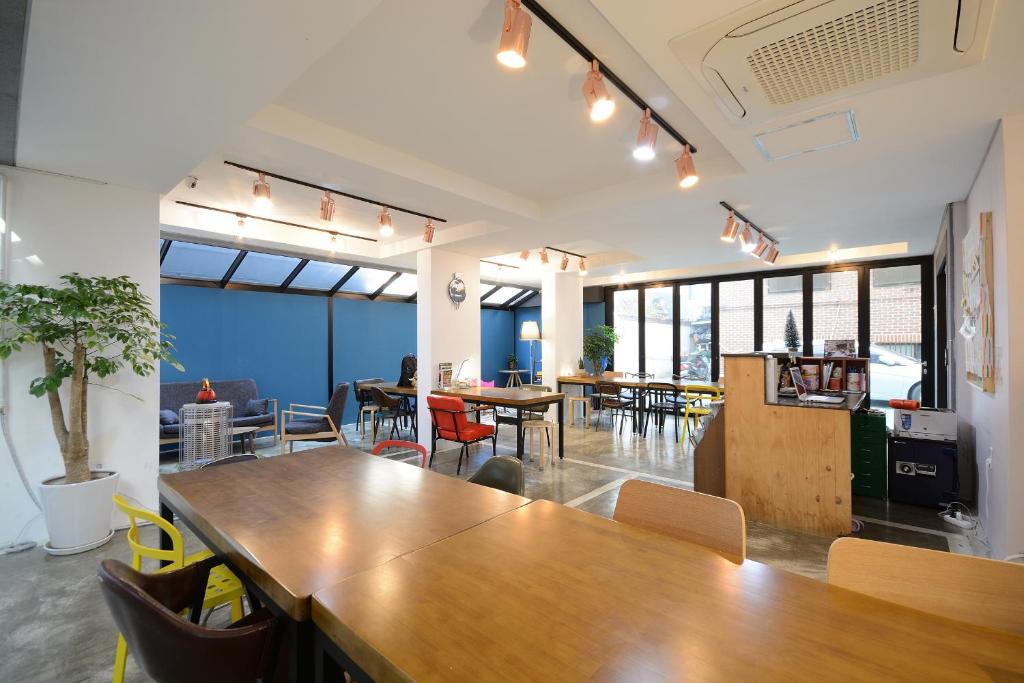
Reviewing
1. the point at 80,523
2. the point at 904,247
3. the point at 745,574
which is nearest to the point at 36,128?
the point at 80,523

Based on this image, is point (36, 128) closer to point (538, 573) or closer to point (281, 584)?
point (281, 584)

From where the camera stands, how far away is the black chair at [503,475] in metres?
2.35

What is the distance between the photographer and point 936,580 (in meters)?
1.09

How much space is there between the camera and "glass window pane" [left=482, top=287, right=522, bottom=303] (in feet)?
35.3

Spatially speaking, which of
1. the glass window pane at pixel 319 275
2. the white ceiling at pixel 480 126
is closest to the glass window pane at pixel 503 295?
the glass window pane at pixel 319 275

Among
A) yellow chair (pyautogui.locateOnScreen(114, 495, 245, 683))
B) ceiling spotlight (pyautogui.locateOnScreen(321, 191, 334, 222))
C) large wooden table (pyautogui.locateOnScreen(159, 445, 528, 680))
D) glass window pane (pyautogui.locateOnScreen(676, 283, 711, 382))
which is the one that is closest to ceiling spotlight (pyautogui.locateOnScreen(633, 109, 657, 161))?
large wooden table (pyautogui.locateOnScreen(159, 445, 528, 680))

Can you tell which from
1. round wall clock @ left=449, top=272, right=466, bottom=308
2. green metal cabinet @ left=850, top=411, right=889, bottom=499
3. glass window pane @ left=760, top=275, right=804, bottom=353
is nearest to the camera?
green metal cabinet @ left=850, top=411, right=889, bottom=499

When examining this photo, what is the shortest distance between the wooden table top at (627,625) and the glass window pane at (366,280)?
728cm

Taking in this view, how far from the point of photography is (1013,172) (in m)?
2.51

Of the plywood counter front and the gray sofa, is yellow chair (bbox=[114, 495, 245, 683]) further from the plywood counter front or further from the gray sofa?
the gray sofa

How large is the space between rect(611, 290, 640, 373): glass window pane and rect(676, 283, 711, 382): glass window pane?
94 cm

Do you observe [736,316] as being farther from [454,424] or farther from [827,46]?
[827,46]

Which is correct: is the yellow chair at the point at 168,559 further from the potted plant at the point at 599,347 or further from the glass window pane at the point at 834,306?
the glass window pane at the point at 834,306

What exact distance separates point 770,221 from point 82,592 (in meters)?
6.31
